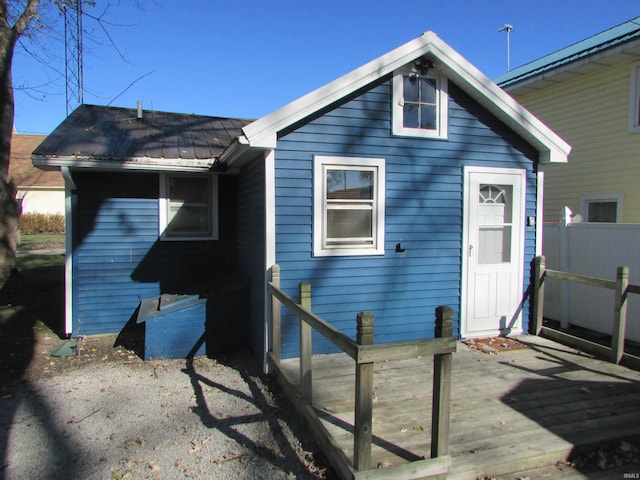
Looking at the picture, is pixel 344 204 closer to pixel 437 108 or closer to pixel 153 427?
pixel 437 108

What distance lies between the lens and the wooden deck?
329 centimetres

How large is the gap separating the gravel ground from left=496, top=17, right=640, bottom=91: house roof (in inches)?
348

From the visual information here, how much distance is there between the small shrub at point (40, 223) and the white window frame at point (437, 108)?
28.7 meters

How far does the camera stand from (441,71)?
5836 mm

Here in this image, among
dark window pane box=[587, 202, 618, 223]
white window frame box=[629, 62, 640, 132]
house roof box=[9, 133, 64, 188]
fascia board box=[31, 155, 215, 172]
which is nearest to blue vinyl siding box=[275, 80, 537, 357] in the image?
fascia board box=[31, 155, 215, 172]

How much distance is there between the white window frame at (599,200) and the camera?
893 centimetres

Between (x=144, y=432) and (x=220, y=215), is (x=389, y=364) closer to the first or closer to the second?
(x=144, y=432)

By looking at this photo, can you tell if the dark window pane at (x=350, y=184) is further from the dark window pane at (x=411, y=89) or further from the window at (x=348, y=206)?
the dark window pane at (x=411, y=89)

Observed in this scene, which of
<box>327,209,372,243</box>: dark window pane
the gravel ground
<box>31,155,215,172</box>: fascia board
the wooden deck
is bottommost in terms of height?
the gravel ground

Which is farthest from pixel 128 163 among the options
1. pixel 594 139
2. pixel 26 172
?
pixel 26 172

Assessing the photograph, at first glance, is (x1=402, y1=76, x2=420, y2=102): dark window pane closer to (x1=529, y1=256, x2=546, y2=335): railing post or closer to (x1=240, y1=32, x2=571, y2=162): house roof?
(x1=240, y1=32, x2=571, y2=162): house roof

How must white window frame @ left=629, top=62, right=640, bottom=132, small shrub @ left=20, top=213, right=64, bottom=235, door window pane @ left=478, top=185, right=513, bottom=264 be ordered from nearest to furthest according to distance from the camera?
1. door window pane @ left=478, top=185, right=513, bottom=264
2. white window frame @ left=629, top=62, right=640, bottom=132
3. small shrub @ left=20, top=213, right=64, bottom=235

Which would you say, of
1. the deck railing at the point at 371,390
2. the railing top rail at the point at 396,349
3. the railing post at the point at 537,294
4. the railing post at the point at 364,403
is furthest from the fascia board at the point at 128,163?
the railing post at the point at 537,294

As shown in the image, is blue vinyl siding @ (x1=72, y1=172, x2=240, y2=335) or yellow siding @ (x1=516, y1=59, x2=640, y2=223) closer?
blue vinyl siding @ (x1=72, y1=172, x2=240, y2=335)
